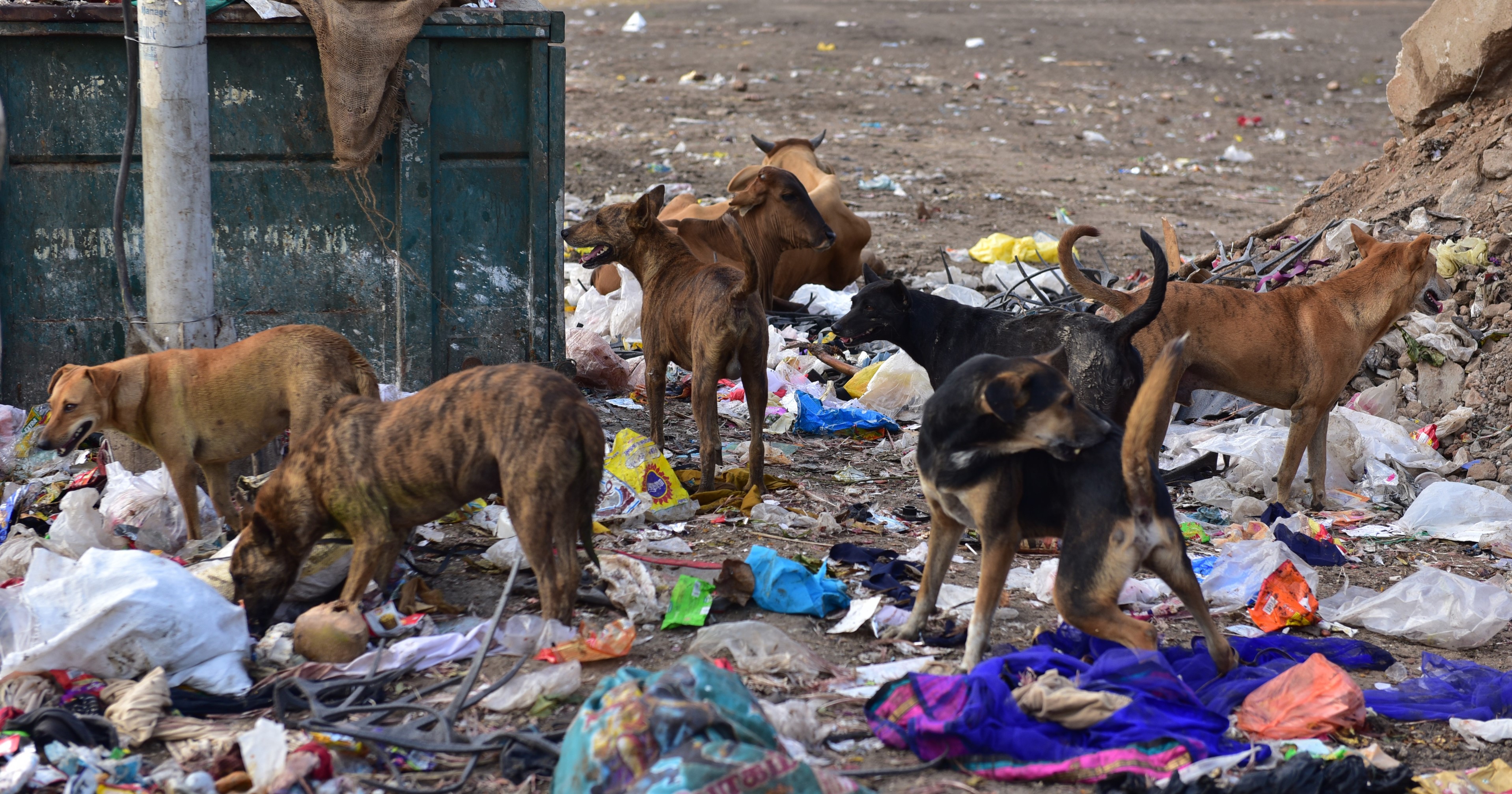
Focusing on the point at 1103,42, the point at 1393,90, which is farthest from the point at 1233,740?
the point at 1103,42

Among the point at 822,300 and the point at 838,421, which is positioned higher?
the point at 822,300

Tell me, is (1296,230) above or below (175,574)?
above

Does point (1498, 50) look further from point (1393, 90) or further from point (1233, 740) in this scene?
point (1233, 740)

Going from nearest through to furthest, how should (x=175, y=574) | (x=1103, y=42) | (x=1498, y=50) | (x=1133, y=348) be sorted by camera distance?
(x=175, y=574) → (x=1133, y=348) → (x=1498, y=50) → (x=1103, y=42)

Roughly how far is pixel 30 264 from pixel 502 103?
257cm

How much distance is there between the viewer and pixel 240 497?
5523mm

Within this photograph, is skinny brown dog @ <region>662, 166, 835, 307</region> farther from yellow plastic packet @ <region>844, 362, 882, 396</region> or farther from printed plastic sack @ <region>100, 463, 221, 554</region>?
printed plastic sack @ <region>100, 463, 221, 554</region>

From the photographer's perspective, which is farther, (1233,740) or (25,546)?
(25,546)

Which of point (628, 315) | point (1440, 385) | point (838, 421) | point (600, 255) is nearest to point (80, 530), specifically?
point (600, 255)

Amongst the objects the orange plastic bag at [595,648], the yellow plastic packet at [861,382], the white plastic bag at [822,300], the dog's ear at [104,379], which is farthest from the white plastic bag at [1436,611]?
the white plastic bag at [822,300]

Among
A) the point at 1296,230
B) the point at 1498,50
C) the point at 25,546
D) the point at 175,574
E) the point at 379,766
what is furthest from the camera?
the point at 1296,230

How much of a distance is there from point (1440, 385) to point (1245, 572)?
3305 millimetres

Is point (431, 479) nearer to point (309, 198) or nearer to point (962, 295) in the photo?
point (309, 198)

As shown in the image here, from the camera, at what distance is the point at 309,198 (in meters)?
6.53
